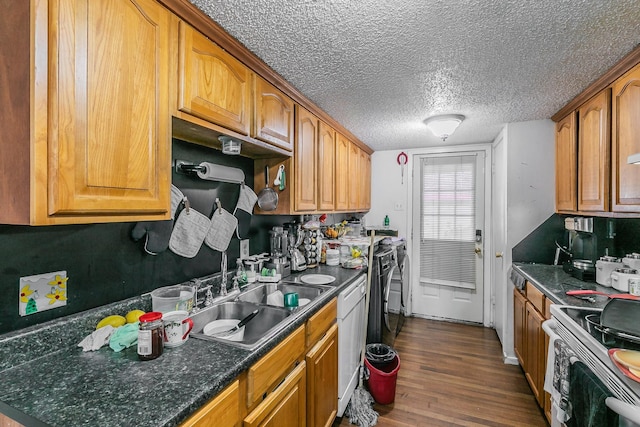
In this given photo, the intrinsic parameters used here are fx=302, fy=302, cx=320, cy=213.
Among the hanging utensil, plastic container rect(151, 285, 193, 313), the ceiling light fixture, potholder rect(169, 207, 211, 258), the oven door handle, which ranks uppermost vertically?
the ceiling light fixture

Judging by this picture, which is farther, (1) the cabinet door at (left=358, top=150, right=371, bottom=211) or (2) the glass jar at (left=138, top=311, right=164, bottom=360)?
(1) the cabinet door at (left=358, top=150, right=371, bottom=211)

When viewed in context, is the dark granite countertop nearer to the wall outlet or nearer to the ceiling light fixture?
the ceiling light fixture

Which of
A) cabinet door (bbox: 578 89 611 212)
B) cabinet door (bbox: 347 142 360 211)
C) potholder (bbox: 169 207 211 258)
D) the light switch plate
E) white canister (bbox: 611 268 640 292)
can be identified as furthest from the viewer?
cabinet door (bbox: 347 142 360 211)

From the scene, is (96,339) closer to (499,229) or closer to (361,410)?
(361,410)

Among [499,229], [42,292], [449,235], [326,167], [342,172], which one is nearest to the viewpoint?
[42,292]

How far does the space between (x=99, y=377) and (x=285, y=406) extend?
0.72 metres

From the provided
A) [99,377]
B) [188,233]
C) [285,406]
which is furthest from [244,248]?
[99,377]

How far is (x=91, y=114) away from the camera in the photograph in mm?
871

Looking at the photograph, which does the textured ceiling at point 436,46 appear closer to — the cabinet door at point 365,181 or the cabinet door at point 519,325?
the cabinet door at point 365,181

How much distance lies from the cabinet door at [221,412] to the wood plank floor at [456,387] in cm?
125

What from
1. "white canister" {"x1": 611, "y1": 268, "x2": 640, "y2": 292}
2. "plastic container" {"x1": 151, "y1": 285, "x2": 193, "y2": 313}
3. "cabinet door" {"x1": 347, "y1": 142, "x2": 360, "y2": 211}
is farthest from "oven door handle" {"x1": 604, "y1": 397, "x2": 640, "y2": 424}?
"cabinet door" {"x1": 347, "y1": 142, "x2": 360, "y2": 211}

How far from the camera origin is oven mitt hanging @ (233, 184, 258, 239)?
196cm

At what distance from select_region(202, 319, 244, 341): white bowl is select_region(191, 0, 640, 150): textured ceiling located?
4.37ft

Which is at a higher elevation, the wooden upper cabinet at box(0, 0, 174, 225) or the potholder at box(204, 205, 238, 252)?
the wooden upper cabinet at box(0, 0, 174, 225)
